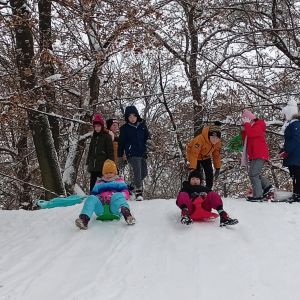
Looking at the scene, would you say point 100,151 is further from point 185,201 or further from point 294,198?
point 294,198

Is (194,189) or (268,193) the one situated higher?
(194,189)

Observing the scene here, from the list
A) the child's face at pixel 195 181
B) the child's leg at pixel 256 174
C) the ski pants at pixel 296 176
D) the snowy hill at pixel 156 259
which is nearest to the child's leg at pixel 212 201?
the snowy hill at pixel 156 259

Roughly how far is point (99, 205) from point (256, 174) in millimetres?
3246

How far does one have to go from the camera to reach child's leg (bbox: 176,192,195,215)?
214 inches

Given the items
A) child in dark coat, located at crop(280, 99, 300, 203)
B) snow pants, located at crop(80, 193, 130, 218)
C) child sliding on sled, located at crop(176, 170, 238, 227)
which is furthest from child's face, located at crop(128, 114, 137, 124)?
child in dark coat, located at crop(280, 99, 300, 203)

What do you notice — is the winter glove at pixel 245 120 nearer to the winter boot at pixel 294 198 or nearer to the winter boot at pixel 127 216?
the winter boot at pixel 294 198

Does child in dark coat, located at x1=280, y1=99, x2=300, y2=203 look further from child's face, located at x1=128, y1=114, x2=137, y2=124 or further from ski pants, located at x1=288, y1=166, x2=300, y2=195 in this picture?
child's face, located at x1=128, y1=114, x2=137, y2=124

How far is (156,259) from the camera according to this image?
14.4 feet

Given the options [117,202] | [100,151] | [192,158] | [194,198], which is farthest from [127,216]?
[100,151]

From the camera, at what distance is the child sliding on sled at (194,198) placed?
206 inches

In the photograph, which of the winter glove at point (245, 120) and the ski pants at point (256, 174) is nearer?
the ski pants at point (256, 174)

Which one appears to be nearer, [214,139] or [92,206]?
[92,206]

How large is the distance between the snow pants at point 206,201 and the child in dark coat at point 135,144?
2227mm

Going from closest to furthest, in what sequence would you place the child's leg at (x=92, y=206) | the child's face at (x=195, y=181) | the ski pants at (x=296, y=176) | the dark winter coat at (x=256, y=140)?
the child's leg at (x=92, y=206) → the child's face at (x=195, y=181) → the ski pants at (x=296, y=176) → the dark winter coat at (x=256, y=140)
